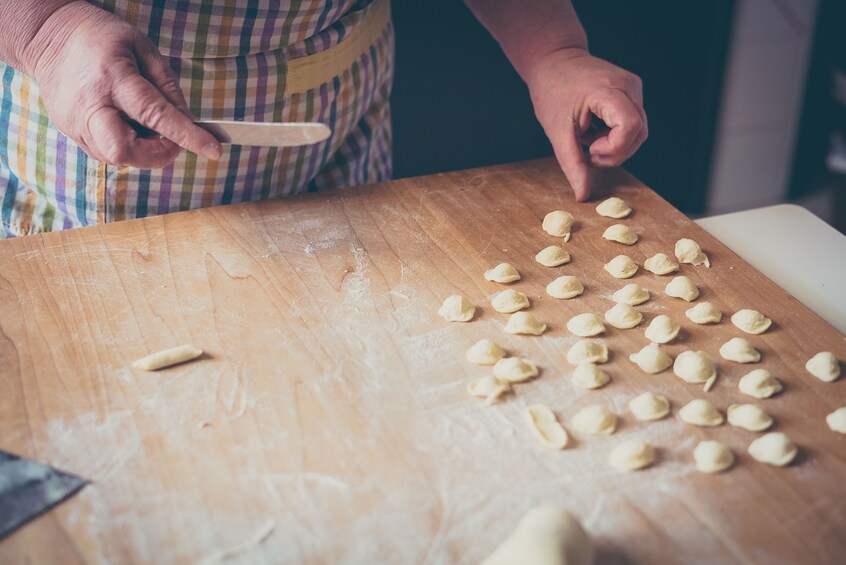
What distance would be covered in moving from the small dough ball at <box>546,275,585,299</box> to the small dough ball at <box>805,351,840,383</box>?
0.29m

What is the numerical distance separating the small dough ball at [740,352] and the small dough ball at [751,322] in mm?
41

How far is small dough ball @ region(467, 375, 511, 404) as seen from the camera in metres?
0.94

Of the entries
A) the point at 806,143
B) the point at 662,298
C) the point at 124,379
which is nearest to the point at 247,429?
the point at 124,379

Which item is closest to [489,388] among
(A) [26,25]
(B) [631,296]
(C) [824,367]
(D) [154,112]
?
(B) [631,296]

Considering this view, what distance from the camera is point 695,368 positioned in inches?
38.2

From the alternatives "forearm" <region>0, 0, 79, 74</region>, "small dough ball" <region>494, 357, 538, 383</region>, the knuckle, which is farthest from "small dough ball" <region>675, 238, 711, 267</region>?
"forearm" <region>0, 0, 79, 74</region>

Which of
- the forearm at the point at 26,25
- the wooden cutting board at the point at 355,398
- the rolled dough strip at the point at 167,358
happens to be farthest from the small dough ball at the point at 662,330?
the forearm at the point at 26,25

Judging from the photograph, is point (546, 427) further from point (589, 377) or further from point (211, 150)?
point (211, 150)

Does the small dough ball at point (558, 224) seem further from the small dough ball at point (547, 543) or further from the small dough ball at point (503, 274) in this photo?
the small dough ball at point (547, 543)

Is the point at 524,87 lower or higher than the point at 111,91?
lower

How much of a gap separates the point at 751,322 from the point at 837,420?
0.18 meters

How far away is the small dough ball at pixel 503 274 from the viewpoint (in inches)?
45.1

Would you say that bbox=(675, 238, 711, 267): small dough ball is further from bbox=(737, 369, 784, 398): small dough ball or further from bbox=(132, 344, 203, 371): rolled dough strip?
bbox=(132, 344, 203, 371): rolled dough strip

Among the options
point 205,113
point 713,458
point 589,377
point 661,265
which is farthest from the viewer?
point 205,113
